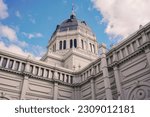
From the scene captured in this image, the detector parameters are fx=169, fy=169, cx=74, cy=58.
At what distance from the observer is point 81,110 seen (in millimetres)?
8336

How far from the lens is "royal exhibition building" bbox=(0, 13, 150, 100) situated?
20156mm

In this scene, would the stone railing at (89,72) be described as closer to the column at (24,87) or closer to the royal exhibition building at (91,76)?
the royal exhibition building at (91,76)

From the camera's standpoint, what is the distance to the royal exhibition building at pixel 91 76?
20.2 meters

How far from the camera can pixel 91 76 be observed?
26.6 meters

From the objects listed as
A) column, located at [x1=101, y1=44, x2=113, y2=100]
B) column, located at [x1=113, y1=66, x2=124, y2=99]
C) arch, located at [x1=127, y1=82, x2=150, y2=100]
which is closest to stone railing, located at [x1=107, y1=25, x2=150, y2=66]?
column, located at [x1=101, y1=44, x2=113, y2=100]

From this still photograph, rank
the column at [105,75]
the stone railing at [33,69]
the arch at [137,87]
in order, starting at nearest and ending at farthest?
1. the arch at [137,87]
2. the column at [105,75]
3. the stone railing at [33,69]

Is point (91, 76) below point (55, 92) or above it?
above

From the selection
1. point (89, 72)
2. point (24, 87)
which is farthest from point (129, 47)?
point (24, 87)

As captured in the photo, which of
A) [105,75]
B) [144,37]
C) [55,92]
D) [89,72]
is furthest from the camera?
[89,72]

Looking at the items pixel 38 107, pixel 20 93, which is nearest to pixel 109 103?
pixel 38 107

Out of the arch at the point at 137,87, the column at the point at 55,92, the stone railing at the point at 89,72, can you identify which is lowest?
the arch at the point at 137,87

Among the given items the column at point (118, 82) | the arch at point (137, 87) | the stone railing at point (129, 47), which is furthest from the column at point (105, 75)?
the arch at point (137, 87)

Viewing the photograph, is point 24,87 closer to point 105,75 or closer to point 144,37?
point 105,75

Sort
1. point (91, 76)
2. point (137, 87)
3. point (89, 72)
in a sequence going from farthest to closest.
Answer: point (89, 72), point (91, 76), point (137, 87)
